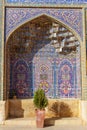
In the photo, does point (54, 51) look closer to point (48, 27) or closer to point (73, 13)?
point (48, 27)

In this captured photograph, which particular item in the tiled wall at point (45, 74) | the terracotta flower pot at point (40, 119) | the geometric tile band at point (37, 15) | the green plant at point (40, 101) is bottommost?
the terracotta flower pot at point (40, 119)

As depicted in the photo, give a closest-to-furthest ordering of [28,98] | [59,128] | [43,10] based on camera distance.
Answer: [59,128]
[43,10]
[28,98]

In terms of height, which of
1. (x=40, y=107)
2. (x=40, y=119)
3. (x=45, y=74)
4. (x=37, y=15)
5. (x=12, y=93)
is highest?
(x=37, y=15)

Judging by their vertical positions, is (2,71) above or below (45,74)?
above

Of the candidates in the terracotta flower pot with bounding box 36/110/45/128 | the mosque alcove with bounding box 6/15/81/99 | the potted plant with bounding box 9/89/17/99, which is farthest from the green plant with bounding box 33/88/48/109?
the potted plant with bounding box 9/89/17/99

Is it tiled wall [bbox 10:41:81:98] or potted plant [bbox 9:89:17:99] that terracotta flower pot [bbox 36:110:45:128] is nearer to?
tiled wall [bbox 10:41:81:98]

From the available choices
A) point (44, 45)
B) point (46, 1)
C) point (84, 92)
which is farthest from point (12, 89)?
point (46, 1)

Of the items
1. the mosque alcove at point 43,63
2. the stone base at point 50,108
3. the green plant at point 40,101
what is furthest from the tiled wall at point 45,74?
the green plant at point 40,101

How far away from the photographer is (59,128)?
764cm

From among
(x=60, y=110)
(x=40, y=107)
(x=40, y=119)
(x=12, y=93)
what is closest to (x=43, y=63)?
(x=12, y=93)

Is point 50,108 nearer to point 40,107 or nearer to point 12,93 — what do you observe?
point 40,107

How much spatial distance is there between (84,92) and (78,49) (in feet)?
4.57

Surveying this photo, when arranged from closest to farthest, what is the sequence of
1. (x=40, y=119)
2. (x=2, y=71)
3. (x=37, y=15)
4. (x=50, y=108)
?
(x=40, y=119) → (x=2, y=71) → (x=37, y=15) → (x=50, y=108)

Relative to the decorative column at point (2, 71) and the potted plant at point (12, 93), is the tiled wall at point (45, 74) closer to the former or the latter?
the potted plant at point (12, 93)
